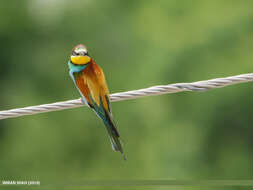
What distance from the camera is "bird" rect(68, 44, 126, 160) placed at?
238 centimetres

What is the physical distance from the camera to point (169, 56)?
9.75 m

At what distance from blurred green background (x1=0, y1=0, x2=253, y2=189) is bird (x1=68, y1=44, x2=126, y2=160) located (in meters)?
6.27

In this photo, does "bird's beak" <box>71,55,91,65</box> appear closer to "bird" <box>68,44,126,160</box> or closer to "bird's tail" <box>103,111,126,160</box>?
"bird" <box>68,44,126,160</box>

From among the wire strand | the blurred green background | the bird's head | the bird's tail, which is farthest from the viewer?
the blurred green background

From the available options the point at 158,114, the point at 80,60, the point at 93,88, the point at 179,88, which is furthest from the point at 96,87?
the point at 158,114

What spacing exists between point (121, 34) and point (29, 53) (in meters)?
2.19

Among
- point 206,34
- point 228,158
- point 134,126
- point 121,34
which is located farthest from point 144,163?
point 121,34

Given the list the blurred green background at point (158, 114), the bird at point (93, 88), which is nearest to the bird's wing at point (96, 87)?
the bird at point (93, 88)

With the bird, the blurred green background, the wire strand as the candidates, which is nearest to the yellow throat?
the bird

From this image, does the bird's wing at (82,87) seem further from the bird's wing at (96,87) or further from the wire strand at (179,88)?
the wire strand at (179,88)

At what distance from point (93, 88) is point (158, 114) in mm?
7516

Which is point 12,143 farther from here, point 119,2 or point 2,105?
point 119,2

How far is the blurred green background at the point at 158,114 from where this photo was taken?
927 centimetres

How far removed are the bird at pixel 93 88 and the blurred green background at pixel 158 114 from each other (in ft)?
20.6
